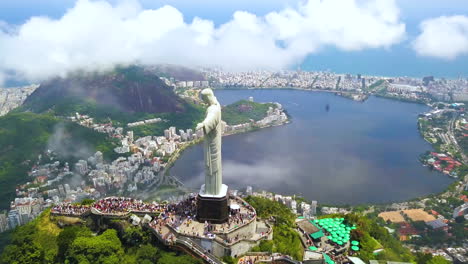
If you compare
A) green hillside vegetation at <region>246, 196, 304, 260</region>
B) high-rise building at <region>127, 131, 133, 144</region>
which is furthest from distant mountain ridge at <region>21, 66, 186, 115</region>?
green hillside vegetation at <region>246, 196, 304, 260</region>

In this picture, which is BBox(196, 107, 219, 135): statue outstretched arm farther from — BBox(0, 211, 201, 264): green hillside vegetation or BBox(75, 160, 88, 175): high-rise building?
BBox(75, 160, 88, 175): high-rise building

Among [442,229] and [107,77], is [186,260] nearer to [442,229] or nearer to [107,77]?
[442,229]

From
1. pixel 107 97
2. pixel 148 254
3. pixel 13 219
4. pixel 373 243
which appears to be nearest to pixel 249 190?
pixel 373 243

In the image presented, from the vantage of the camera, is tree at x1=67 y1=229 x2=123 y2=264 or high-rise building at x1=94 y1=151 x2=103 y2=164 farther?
high-rise building at x1=94 y1=151 x2=103 y2=164

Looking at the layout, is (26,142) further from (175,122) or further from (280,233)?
(280,233)

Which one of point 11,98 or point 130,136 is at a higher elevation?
point 11,98
